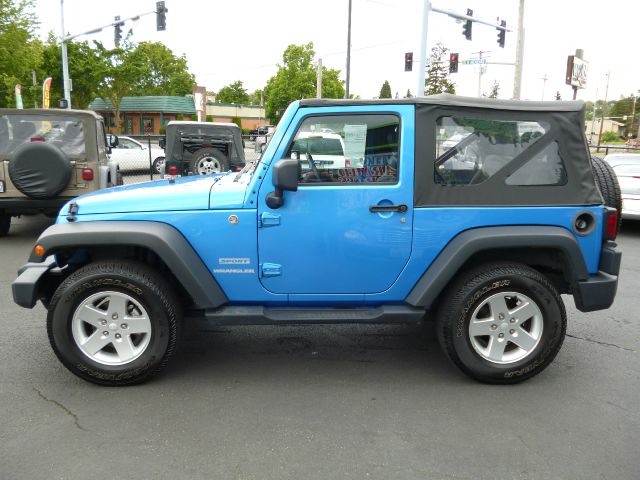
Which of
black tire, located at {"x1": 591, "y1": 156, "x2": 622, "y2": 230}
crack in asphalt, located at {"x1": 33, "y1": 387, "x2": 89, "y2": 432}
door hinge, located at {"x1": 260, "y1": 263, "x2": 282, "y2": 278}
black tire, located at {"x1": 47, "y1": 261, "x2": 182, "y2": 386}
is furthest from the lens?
black tire, located at {"x1": 591, "y1": 156, "x2": 622, "y2": 230}

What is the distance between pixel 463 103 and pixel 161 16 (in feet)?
62.8

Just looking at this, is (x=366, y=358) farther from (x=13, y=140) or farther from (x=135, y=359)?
(x=13, y=140)

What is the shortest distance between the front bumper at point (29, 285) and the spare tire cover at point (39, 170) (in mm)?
3884

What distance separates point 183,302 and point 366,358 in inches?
58.0

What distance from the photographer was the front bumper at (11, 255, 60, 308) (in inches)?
137

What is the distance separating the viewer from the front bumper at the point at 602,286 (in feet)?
11.9

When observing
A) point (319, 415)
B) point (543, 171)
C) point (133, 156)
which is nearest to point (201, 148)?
point (133, 156)

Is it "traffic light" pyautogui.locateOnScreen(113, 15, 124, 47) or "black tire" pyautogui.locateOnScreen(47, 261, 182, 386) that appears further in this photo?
"traffic light" pyautogui.locateOnScreen(113, 15, 124, 47)

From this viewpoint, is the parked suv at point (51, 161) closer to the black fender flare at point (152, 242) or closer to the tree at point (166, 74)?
the black fender flare at point (152, 242)

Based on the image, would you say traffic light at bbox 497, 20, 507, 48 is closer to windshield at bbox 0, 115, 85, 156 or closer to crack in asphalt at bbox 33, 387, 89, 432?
windshield at bbox 0, 115, 85, 156

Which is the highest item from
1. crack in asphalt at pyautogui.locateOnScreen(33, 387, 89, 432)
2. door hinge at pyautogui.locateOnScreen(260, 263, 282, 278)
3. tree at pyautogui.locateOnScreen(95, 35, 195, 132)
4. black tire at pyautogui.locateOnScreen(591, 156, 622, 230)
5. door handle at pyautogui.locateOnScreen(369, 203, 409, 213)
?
tree at pyautogui.locateOnScreen(95, 35, 195, 132)

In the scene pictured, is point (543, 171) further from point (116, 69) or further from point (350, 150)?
point (116, 69)

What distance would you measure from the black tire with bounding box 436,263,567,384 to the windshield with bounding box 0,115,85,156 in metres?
6.85

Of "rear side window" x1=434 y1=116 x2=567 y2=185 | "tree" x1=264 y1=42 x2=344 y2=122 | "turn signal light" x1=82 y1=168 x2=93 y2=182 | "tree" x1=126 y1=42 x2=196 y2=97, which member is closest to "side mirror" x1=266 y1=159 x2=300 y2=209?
"rear side window" x1=434 y1=116 x2=567 y2=185
